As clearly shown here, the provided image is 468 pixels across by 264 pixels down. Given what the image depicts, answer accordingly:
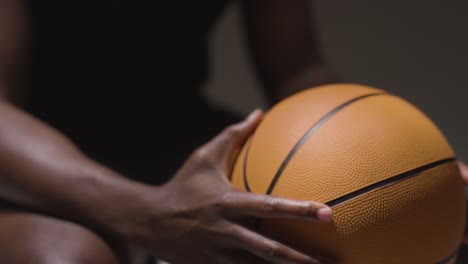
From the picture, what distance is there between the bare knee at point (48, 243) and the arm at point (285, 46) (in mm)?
541

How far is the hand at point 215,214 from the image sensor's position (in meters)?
0.58

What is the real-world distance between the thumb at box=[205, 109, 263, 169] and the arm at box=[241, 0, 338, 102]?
12.6 inches

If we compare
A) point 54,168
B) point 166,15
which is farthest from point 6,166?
point 166,15

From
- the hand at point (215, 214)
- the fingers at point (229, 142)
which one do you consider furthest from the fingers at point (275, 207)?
the fingers at point (229, 142)

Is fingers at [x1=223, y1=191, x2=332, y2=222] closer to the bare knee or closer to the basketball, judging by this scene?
the basketball

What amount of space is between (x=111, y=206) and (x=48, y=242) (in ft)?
0.32

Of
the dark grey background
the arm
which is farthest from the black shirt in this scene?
the dark grey background

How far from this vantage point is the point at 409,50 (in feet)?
6.07

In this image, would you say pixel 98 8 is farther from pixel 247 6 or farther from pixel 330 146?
pixel 330 146

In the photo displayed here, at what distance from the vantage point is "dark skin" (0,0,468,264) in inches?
23.9

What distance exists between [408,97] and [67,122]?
4.28 ft

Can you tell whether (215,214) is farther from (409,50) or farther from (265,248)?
(409,50)

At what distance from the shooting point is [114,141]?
3.53 ft

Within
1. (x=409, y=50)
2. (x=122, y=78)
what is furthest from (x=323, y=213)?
(x=409, y=50)
